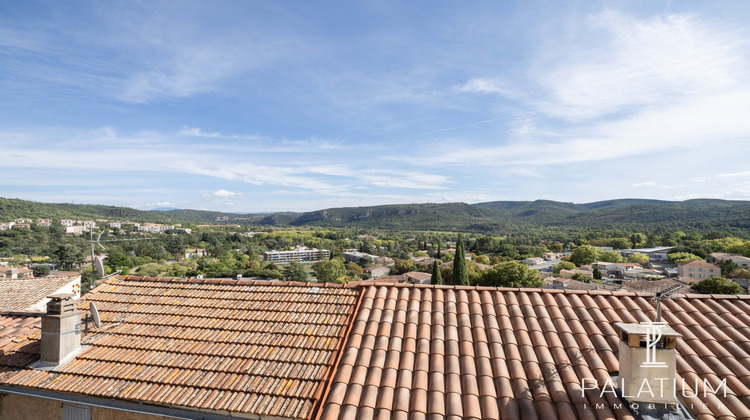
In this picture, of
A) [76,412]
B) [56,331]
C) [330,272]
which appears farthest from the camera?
[330,272]

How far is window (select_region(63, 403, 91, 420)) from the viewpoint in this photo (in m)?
4.16

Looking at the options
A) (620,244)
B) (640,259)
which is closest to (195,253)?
(640,259)

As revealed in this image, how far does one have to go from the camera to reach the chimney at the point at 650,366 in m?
3.47

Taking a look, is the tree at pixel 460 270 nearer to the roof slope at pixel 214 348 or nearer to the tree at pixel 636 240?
the roof slope at pixel 214 348

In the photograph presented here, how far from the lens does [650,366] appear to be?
11.5 feet

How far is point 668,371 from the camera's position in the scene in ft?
11.4

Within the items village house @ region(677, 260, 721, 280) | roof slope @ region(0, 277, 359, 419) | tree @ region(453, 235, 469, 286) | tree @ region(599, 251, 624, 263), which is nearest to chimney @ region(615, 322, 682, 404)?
roof slope @ region(0, 277, 359, 419)

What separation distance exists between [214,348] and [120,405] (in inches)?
43.5

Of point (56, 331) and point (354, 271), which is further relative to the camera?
point (354, 271)

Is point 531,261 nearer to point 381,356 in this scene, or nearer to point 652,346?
point 652,346

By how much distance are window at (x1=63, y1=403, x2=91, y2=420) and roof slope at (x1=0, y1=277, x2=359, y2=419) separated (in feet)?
0.90

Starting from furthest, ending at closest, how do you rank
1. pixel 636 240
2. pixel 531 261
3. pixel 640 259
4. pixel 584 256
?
1. pixel 636 240
2. pixel 640 259
3. pixel 531 261
4. pixel 584 256

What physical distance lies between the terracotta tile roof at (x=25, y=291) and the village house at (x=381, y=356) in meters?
6.74

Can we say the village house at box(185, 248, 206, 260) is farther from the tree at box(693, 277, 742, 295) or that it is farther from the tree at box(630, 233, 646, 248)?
the tree at box(630, 233, 646, 248)
